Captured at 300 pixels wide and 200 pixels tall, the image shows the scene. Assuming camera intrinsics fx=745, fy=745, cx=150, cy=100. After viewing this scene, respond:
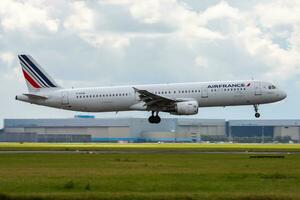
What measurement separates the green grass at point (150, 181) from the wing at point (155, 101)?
34.0 m

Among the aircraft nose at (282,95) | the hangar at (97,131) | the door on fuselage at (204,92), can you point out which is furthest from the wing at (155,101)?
the hangar at (97,131)

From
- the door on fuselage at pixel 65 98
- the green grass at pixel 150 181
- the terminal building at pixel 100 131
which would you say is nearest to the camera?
the green grass at pixel 150 181

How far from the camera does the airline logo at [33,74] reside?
281 feet

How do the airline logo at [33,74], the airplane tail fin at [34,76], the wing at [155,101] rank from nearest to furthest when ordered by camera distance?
the wing at [155,101]
the airplane tail fin at [34,76]
the airline logo at [33,74]

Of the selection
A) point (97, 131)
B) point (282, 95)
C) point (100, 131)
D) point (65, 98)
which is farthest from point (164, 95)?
point (97, 131)

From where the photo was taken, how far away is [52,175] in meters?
35.9

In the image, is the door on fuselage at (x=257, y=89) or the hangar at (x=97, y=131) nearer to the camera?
the door on fuselage at (x=257, y=89)

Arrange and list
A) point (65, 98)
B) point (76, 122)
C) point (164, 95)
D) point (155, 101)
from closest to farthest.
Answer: point (155, 101), point (164, 95), point (65, 98), point (76, 122)

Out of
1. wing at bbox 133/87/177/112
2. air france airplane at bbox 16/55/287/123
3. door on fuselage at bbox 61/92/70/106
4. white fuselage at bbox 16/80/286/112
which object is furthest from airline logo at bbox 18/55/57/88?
wing at bbox 133/87/177/112

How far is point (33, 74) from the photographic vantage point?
86.9 meters

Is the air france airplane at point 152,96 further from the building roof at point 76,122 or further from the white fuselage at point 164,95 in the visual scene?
the building roof at point 76,122

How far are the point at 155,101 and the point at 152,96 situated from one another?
1.40m

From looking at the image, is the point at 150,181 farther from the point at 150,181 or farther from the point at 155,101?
the point at 155,101

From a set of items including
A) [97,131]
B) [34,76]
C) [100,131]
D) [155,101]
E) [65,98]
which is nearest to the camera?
[155,101]
